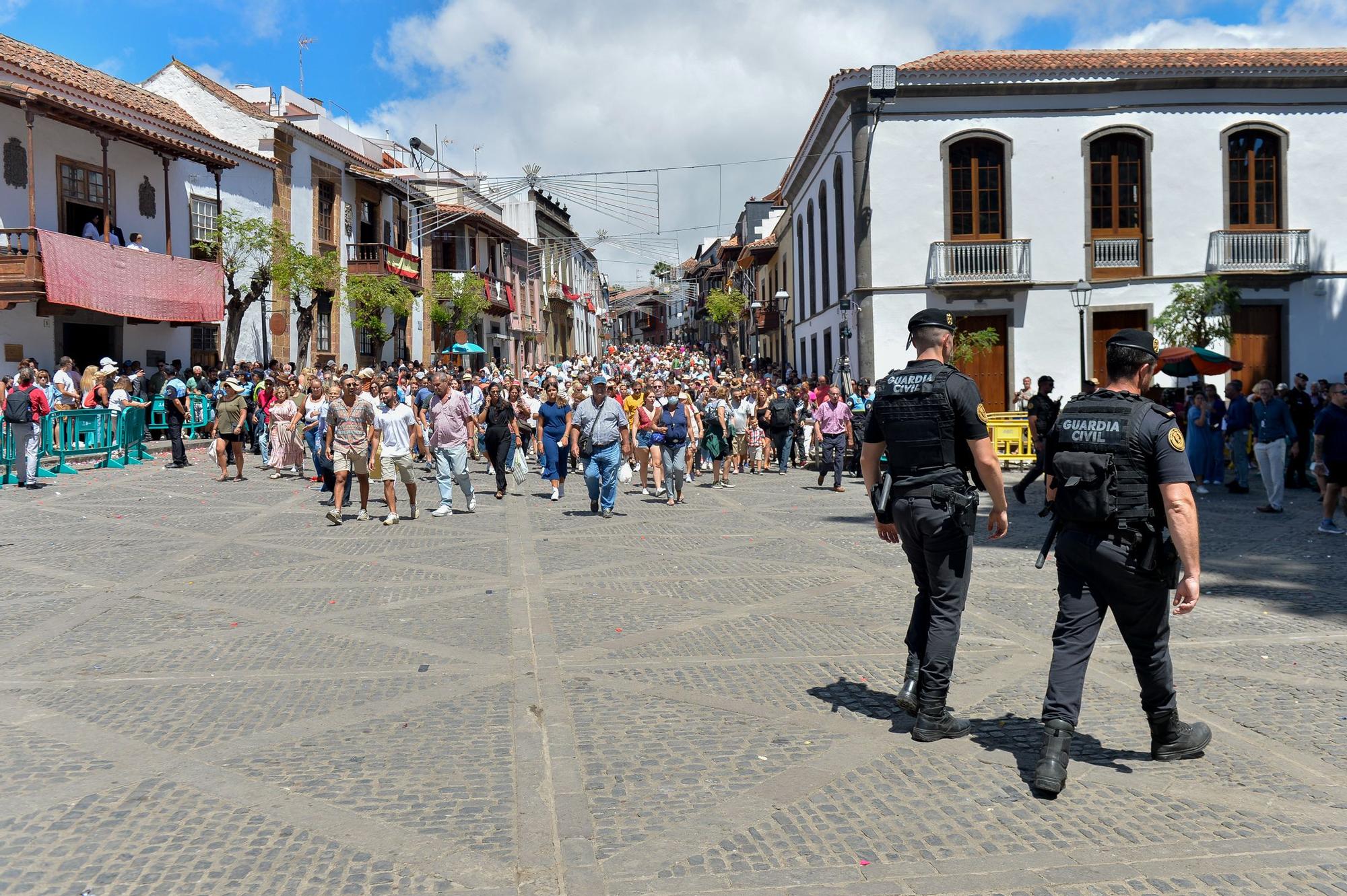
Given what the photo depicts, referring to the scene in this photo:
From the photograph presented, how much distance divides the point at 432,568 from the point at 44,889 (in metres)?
6.05

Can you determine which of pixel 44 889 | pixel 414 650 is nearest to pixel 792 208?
pixel 414 650

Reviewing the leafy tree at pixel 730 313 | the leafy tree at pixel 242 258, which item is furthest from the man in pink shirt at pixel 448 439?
the leafy tree at pixel 730 313

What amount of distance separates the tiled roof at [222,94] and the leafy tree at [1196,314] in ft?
81.1

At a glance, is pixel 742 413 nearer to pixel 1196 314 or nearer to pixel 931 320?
pixel 1196 314

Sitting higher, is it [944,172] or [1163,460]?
[944,172]

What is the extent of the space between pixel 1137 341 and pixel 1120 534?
2.65 ft

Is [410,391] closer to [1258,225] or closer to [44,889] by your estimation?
[44,889]

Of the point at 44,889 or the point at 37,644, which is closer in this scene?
the point at 44,889

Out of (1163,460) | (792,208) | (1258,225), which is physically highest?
(792,208)

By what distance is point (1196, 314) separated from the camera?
75.9ft

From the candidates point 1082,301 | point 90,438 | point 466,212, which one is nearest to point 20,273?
point 90,438

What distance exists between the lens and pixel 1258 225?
25.5 meters

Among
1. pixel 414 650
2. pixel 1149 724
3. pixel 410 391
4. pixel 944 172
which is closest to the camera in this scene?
pixel 1149 724

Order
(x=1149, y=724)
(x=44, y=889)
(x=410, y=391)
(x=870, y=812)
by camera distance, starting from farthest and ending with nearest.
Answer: (x=410, y=391), (x=1149, y=724), (x=870, y=812), (x=44, y=889)
